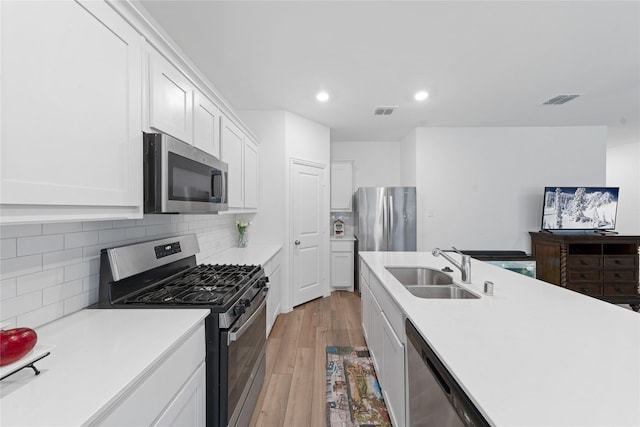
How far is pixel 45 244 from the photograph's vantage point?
1115 millimetres

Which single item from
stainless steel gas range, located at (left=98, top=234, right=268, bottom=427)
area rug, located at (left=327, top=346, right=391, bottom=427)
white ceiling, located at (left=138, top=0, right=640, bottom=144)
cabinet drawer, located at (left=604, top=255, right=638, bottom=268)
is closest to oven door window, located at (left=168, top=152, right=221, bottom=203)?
stainless steel gas range, located at (left=98, top=234, right=268, bottom=427)

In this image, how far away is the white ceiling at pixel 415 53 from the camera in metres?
1.90

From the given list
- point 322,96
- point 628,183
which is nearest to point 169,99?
point 322,96

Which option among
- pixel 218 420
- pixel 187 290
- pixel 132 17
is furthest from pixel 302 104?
pixel 218 420

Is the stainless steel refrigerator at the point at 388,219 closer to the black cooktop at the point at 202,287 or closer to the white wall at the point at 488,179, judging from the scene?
the white wall at the point at 488,179

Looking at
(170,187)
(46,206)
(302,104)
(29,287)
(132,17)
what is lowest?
(29,287)

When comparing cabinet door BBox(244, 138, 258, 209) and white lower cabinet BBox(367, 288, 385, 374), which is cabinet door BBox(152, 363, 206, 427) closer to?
white lower cabinet BBox(367, 288, 385, 374)

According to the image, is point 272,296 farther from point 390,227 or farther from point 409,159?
point 409,159

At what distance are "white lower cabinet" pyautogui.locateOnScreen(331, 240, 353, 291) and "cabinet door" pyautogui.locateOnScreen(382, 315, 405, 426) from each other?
2809 mm

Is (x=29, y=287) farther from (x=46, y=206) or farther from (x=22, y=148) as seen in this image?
(x=22, y=148)

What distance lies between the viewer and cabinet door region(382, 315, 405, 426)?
1.43 metres

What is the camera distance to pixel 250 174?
321 centimetres

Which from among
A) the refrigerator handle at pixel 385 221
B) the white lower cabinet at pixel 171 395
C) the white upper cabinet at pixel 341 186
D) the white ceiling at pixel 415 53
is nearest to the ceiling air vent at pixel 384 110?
the white ceiling at pixel 415 53

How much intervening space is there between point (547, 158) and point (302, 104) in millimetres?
4050
